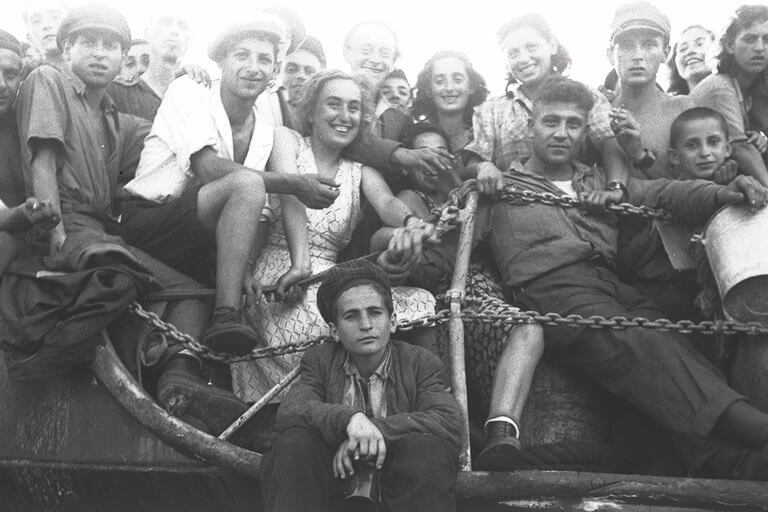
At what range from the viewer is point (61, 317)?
4.85 m

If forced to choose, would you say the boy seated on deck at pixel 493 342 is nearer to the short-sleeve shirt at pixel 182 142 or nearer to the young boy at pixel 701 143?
A: the short-sleeve shirt at pixel 182 142

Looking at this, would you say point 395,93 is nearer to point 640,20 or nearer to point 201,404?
point 640,20

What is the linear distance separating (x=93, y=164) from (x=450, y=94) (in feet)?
6.90

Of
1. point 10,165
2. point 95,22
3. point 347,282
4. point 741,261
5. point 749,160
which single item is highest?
point 95,22

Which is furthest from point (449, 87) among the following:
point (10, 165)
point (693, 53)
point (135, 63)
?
point (10, 165)

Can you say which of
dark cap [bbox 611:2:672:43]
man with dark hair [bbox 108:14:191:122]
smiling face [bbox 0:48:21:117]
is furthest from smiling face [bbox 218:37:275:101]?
dark cap [bbox 611:2:672:43]

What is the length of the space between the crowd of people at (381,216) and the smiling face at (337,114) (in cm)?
1

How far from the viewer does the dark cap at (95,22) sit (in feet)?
18.8

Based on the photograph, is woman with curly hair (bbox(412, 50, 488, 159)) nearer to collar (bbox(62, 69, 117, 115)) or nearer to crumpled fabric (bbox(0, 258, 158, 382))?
collar (bbox(62, 69, 117, 115))

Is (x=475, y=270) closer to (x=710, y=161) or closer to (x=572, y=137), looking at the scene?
(x=572, y=137)

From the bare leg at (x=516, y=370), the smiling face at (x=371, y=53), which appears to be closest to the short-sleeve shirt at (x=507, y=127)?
the smiling face at (x=371, y=53)

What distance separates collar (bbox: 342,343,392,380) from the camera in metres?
4.38

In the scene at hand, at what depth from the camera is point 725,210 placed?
5223 mm

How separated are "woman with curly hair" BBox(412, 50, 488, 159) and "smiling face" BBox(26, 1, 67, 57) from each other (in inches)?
86.7
